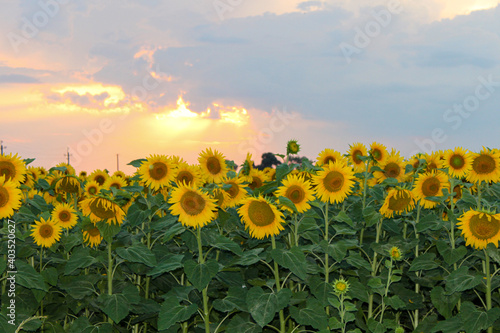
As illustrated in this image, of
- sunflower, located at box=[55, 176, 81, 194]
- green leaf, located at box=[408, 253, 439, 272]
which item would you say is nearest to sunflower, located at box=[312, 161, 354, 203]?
green leaf, located at box=[408, 253, 439, 272]

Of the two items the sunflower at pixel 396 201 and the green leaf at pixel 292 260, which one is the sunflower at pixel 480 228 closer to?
the sunflower at pixel 396 201

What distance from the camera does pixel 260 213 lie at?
537 cm

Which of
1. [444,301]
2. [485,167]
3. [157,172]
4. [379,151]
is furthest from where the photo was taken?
[379,151]

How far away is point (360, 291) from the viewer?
614 cm

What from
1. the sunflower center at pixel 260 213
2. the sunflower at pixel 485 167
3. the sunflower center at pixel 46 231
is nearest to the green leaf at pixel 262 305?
the sunflower center at pixel 260 213

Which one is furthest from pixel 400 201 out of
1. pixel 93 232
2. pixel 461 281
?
pixel 93 232

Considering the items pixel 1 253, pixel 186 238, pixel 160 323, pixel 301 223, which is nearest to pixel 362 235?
pixel 301 223

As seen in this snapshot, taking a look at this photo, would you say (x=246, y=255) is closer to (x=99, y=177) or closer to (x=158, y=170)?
(x=158, y=170)

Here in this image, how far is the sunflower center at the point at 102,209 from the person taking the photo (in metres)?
5.62

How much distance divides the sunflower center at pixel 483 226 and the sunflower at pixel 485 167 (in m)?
1.33

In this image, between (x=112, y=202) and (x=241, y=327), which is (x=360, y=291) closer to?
(x=241, y=327)

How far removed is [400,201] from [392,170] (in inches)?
84.1

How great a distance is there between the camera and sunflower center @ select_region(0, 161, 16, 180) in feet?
21.9

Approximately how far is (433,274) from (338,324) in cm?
177
